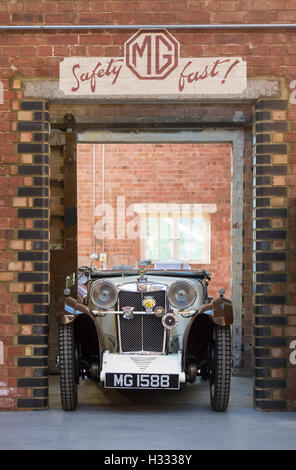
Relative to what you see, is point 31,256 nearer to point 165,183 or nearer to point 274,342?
point 274,342

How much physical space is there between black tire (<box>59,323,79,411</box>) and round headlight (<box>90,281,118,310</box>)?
0.32 meters

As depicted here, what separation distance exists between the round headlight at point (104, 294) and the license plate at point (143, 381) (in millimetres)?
643

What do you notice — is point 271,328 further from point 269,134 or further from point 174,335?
point 269,134

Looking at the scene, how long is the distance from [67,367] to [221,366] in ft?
4.41

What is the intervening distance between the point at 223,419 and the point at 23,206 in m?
2.57

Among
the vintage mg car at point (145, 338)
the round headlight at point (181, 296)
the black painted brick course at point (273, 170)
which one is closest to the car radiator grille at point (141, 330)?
the vintage mg car at point (145, 338)

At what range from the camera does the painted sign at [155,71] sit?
5.88 m

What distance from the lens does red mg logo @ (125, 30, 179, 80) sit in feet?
19.3

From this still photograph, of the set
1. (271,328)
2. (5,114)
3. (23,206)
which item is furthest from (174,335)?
(5,114)

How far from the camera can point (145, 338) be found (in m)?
5.96

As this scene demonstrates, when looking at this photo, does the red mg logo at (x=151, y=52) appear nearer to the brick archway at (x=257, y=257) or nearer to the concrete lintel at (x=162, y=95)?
the concrete lintel at (x=162, y=95)

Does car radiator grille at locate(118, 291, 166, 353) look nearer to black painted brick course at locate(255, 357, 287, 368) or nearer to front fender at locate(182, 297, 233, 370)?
front fender at locate(182, 297, 233, 370)

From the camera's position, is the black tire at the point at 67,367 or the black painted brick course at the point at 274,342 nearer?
the black tire at the point at 67,367

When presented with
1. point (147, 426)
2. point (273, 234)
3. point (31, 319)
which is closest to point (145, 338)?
point (147, 426)
